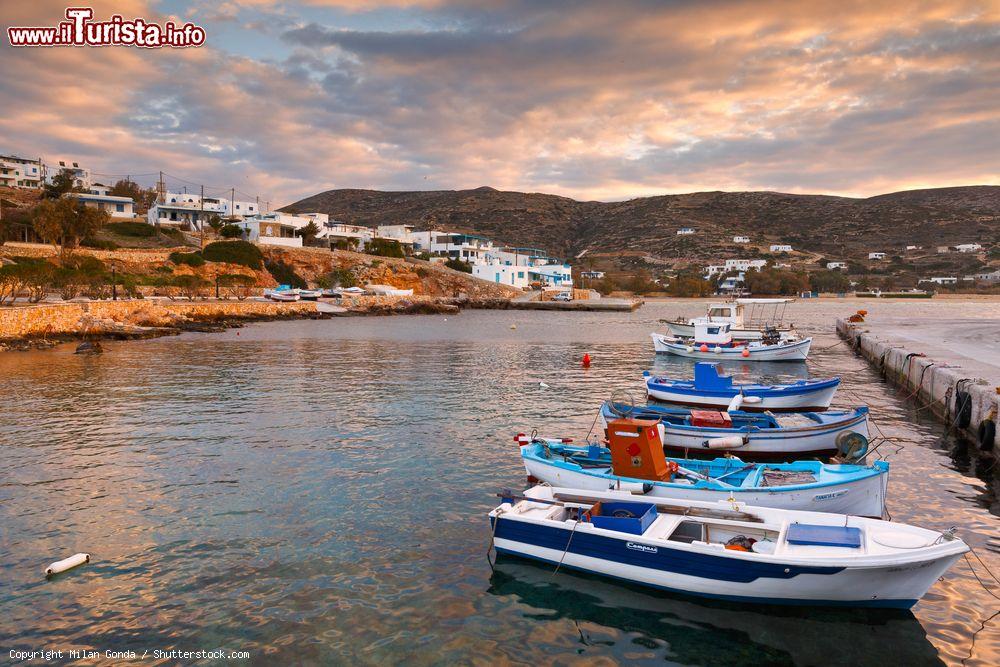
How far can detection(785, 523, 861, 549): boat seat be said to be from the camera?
8790mm

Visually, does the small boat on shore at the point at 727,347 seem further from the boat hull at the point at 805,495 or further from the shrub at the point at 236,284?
the shrub at the point at 236,284

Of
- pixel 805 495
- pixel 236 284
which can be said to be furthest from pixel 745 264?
pixel 805 495

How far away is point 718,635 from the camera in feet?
27.9

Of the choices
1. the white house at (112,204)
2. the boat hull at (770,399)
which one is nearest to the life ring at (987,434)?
the boat hull at (770,399)

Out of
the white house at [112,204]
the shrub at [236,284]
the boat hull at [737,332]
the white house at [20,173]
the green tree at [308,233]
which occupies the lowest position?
the boat hull at [737,332]

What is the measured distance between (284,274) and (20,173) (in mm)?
76689

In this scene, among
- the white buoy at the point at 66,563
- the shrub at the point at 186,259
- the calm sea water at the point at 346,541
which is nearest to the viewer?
the calm sea water at the point at 346,541

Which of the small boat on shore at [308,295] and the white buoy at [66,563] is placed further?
the small boat on shore at [308,295]

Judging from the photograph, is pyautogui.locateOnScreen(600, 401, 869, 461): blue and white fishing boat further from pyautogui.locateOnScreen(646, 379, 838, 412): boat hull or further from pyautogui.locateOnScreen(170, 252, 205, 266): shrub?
pyautogui.locateOnScreen(170, 252, 205, 266): shrub

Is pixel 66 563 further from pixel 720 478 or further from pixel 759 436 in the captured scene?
pixel 759 436

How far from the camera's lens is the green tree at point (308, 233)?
124875mm

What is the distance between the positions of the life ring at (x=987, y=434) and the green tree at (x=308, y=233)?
396 feet

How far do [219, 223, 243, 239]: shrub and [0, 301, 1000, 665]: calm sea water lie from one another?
86.8 m

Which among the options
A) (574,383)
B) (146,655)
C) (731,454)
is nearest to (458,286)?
(574,383)
